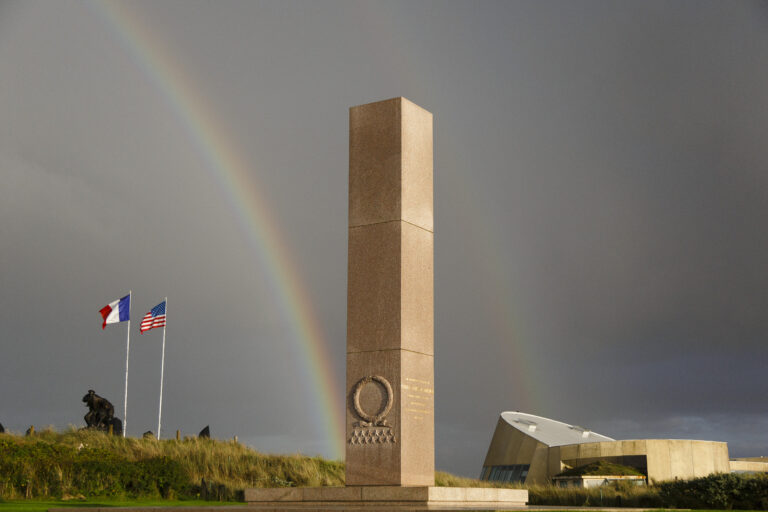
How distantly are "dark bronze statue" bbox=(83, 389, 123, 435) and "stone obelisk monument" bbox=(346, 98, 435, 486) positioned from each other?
2600 centimetres

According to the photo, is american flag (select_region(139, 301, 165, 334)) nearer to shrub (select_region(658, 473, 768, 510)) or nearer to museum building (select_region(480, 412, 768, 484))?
museum building (select_region(480, 412, 768, 484))

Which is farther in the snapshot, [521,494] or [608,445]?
[608,445]

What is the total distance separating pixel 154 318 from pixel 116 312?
216 centimetres

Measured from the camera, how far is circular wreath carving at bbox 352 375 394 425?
17000mm

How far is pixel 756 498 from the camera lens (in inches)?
861

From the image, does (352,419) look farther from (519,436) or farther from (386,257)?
(519,436)

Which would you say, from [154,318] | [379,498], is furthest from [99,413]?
[379,498]

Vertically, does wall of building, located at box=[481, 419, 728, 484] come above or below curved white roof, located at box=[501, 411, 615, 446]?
below

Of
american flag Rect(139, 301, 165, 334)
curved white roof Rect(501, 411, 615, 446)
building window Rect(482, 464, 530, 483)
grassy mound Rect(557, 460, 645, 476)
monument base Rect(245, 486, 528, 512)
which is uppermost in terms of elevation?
american flag Rect(139, 301, 165, 334)

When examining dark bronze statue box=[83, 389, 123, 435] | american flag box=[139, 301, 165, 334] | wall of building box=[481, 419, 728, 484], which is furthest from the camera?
wall of building box=[481, 419, 728, 484]

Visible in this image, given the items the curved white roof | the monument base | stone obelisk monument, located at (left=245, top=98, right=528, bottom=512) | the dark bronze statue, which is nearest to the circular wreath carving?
stone obelisk monument, located at (left=245, top=98, right=528, bottom=512)

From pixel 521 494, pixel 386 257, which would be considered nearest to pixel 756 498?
pixel 521 494

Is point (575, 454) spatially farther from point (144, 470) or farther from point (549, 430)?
point (144, 470)

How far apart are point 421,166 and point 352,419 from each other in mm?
5616
